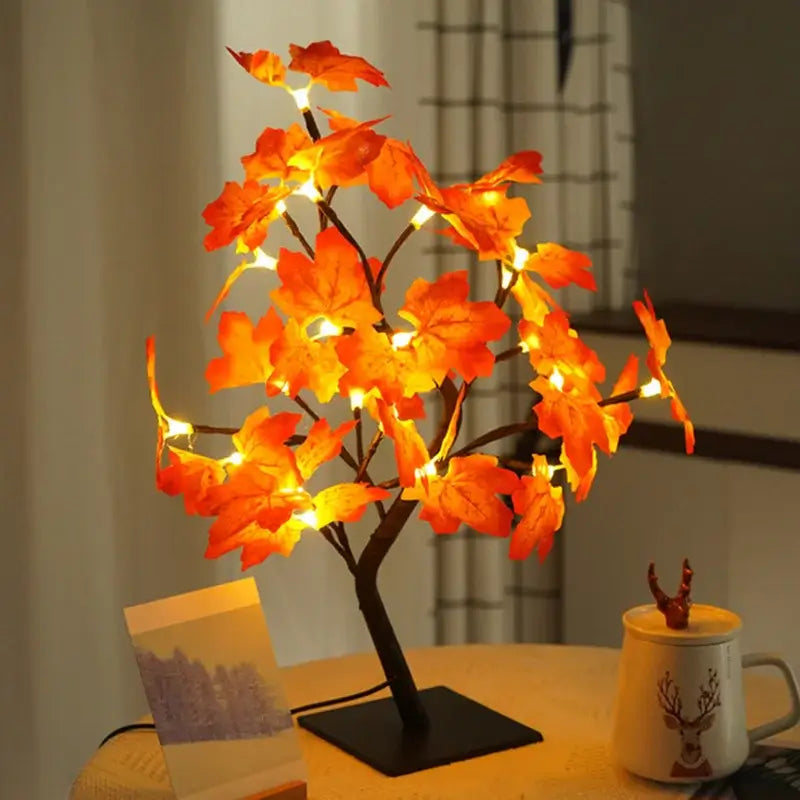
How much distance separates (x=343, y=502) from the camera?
49.6 inches

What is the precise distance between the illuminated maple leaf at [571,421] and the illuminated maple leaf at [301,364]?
0.17 meters

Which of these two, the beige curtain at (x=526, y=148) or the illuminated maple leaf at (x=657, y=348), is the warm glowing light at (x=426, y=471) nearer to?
the illuminated maple leaf at (x=657, y=348)

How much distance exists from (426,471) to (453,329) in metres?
0.12

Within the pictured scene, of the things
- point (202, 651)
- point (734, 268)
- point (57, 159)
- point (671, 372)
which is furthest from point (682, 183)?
point (202, 651)

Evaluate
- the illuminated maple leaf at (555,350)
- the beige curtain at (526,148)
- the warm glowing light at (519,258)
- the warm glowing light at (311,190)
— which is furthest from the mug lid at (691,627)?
the beige curtain at (526,148)

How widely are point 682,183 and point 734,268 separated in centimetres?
18

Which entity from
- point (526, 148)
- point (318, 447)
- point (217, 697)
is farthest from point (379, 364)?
point (526, 148)

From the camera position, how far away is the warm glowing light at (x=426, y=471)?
48.2 inches

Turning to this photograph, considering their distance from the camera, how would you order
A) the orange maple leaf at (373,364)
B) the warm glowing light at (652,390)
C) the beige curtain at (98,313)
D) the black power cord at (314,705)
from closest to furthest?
the orange maple leaf at (373,364), the warm glowing light at (652,390), the black power cord at (314,705), the beige curtain at (98,313)

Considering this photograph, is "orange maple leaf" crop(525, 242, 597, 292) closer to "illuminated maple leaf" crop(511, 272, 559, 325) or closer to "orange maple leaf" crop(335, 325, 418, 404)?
"illuminated maple leaf" crop(511, 272, 559, 325)

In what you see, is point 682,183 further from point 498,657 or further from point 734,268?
point 498,657

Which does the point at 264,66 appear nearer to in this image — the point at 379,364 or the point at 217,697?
the point at 379,364

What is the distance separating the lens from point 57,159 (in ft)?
6.06

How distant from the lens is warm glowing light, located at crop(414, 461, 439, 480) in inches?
48.2
